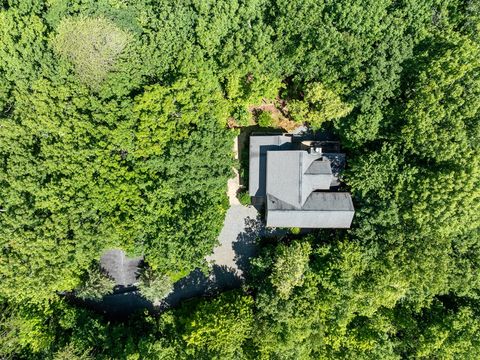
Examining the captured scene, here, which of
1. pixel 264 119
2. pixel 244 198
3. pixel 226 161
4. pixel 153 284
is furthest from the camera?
pixel 244 198

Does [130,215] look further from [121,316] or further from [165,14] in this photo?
[165,14]

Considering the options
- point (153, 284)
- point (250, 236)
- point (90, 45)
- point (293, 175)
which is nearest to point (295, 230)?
point (250, 236)

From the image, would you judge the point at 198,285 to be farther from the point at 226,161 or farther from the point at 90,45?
the point at 90,45

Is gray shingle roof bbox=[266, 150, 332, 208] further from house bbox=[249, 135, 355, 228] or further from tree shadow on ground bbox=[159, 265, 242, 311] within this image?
tree shadow on ground bbox=[159, 265, 242, 311]

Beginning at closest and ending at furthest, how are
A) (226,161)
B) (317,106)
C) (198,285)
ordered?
(226,161), (317,106), (198,285)

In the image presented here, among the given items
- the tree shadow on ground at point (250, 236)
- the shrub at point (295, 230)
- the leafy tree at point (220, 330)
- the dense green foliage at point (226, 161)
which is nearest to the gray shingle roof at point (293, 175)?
the dense green foliage at point (226, 161)

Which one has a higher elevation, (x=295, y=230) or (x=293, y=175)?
(x=293, y=175)

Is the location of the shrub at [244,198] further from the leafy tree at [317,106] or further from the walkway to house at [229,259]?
the leafy tree at [317,106]
